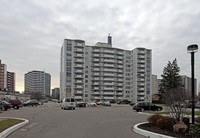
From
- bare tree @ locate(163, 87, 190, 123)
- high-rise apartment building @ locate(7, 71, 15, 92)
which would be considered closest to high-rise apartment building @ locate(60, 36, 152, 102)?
bare tree @ locate(163, 87, 190, 123)

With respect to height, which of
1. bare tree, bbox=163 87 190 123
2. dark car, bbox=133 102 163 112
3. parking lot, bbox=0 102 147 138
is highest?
bare tree, bbox=163 87 190 123

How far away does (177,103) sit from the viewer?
35.9 feet

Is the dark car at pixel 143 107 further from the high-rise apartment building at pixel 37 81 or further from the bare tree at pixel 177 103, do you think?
the high-rise apartment building at pixel 37 81

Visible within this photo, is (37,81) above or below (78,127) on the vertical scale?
above

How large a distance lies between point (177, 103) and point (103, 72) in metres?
86.7

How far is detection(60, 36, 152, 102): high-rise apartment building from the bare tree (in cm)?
7866

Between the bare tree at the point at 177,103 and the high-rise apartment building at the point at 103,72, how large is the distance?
7866cm

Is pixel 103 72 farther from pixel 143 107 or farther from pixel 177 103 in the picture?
pixel 177 103

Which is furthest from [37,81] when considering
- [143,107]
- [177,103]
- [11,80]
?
[177,103]

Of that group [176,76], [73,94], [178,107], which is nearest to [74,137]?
[178,107]

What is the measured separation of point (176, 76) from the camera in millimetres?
57312

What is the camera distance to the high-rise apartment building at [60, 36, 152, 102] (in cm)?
9256

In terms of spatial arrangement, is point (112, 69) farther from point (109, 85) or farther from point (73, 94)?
point (73, 94)

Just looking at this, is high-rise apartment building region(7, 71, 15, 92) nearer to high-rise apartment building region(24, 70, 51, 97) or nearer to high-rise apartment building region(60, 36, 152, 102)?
high-rise apartment building region(24, 70, 51, 97)
